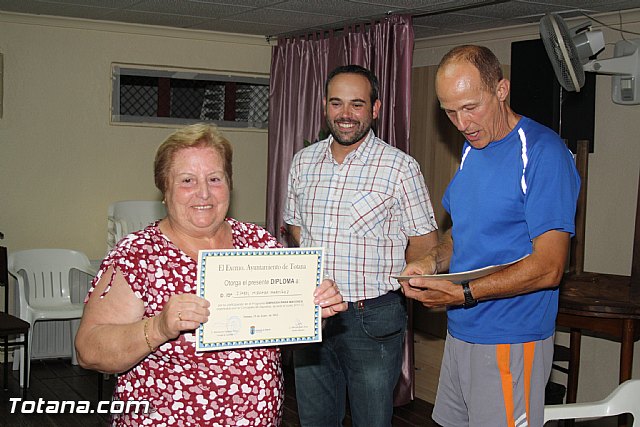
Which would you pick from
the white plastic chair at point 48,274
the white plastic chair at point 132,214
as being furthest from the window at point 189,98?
the white plastic chair at point 48,274

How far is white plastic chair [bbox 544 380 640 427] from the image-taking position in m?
2.66

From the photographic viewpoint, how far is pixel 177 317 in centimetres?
188

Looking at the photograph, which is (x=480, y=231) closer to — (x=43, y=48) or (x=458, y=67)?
(x=458, y=67)

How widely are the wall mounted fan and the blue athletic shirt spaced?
177 centimetres

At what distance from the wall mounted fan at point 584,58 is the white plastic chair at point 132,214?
308 centimetres

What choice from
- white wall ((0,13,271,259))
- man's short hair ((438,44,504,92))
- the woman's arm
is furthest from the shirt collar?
white wall ((0,13,271,259))

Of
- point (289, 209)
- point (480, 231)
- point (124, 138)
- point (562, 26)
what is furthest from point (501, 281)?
point (124, 138)

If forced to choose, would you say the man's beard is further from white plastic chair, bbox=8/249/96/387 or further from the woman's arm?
white plastic chair, bbox=8/249/96/387

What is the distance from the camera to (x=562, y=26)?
4.09m

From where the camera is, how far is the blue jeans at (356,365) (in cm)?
323

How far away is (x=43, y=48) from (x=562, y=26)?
372cm

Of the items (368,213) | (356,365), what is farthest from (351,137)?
(356,365)

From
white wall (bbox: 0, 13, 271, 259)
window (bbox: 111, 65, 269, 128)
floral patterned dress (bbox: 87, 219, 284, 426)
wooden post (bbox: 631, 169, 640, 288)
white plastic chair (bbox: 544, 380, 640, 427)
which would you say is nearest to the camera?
floral patterned dress (bbox: 87, 219, 284, 426)

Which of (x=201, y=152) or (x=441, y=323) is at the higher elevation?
(x=201, y=152)
